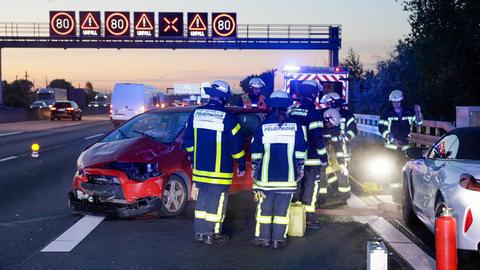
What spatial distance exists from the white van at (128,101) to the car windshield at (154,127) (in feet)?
71.3

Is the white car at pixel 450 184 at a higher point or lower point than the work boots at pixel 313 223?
higher

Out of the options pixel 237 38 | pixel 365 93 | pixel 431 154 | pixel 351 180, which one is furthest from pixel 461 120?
pixel 365 93

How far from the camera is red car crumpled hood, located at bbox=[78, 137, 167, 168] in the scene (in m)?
8.88

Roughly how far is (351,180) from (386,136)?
2374 mm

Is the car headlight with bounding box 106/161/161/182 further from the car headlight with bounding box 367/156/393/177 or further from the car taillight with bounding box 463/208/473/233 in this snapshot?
the car headlight with bounding box 367/156/393/177

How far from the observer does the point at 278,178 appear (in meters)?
7.44

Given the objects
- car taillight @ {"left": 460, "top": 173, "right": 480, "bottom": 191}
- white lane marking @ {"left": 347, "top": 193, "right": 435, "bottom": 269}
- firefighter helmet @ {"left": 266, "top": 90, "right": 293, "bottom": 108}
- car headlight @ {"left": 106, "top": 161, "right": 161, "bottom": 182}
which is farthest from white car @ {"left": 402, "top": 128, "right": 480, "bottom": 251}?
car headlight @ {"left": 106, "top": 161, "right": 161, "bottom": 182}

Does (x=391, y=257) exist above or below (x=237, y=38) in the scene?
below

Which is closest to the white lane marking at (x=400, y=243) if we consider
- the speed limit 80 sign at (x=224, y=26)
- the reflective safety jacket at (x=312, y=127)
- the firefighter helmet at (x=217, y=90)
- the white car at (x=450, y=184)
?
the white car at (x=450, y=184)

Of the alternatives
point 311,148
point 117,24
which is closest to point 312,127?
point 311,148

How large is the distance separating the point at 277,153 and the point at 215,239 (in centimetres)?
120

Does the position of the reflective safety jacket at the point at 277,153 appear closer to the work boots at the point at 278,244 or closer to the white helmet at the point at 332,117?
the work boots at the point at 278,244

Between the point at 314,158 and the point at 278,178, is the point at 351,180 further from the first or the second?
the point at 278,178

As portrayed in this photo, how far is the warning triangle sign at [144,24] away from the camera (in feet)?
145
